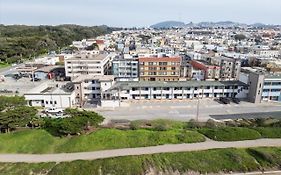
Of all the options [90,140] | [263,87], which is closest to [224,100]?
[263,87]

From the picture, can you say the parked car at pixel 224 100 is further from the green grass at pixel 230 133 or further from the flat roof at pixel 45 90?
the flat roof at pixel 45 90

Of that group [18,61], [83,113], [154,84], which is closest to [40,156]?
[83,113]

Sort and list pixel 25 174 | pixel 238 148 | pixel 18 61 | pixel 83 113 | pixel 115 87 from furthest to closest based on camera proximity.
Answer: pixel 18 61 → pixel 115 87 → pixel 83 113 → pixel 238 148 → pixel 25 174

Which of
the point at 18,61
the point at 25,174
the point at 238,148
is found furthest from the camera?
the point at 18,61

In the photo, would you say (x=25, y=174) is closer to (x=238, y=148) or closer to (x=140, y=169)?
(x=140, y=169)

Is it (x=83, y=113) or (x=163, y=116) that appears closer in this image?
(x=83, y=113)

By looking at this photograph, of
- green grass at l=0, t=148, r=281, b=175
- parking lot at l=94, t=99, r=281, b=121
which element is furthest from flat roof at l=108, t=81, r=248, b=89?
green grass at l=0, t=148, r=281, b=175
